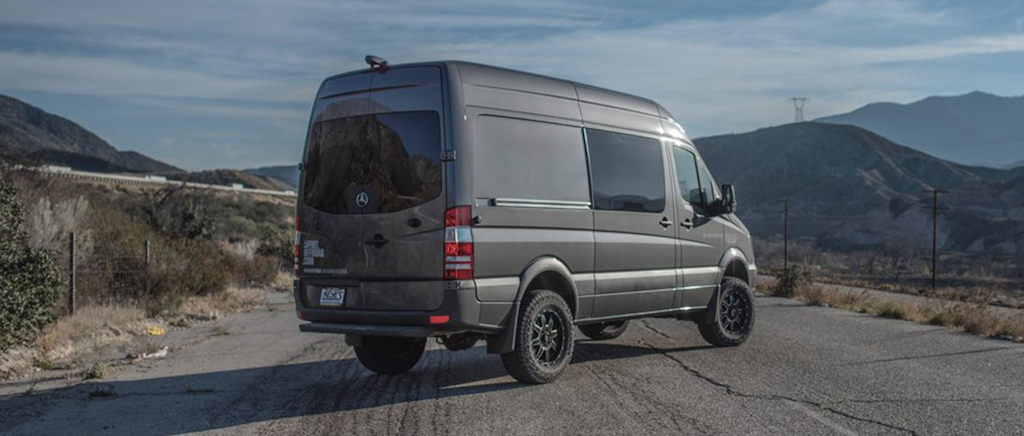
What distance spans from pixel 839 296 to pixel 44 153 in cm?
2086

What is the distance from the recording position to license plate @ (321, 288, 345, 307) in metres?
8.45

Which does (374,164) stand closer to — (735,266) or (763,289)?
(735,266)

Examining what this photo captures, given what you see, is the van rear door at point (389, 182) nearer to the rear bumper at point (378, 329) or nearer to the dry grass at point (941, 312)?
the rear bumper at point (378, 329)

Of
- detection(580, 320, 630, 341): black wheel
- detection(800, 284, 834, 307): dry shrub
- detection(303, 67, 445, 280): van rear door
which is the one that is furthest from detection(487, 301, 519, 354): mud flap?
detection(800, 284, 834, 307): dry shrub

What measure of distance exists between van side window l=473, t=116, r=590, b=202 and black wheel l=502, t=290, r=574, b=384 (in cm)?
94

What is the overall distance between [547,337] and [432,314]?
133 cm

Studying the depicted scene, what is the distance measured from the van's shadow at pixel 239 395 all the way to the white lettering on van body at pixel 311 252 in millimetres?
1148

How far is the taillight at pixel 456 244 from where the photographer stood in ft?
26.0

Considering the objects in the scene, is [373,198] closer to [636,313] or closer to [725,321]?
[636,313]

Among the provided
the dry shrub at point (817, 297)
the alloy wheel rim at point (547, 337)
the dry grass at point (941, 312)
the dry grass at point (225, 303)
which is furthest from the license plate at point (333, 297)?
the dry shrub at point (817, 297)

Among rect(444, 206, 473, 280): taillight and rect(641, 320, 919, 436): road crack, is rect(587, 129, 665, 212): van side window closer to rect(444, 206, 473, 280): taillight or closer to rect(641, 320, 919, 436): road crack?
rect(641, 320, 919, 436): road crack

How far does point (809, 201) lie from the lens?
12406cm

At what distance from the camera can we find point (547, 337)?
29.0ft

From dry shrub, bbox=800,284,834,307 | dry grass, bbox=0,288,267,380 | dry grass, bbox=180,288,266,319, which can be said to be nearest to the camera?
dry grass, bbox=0,288,267,380
